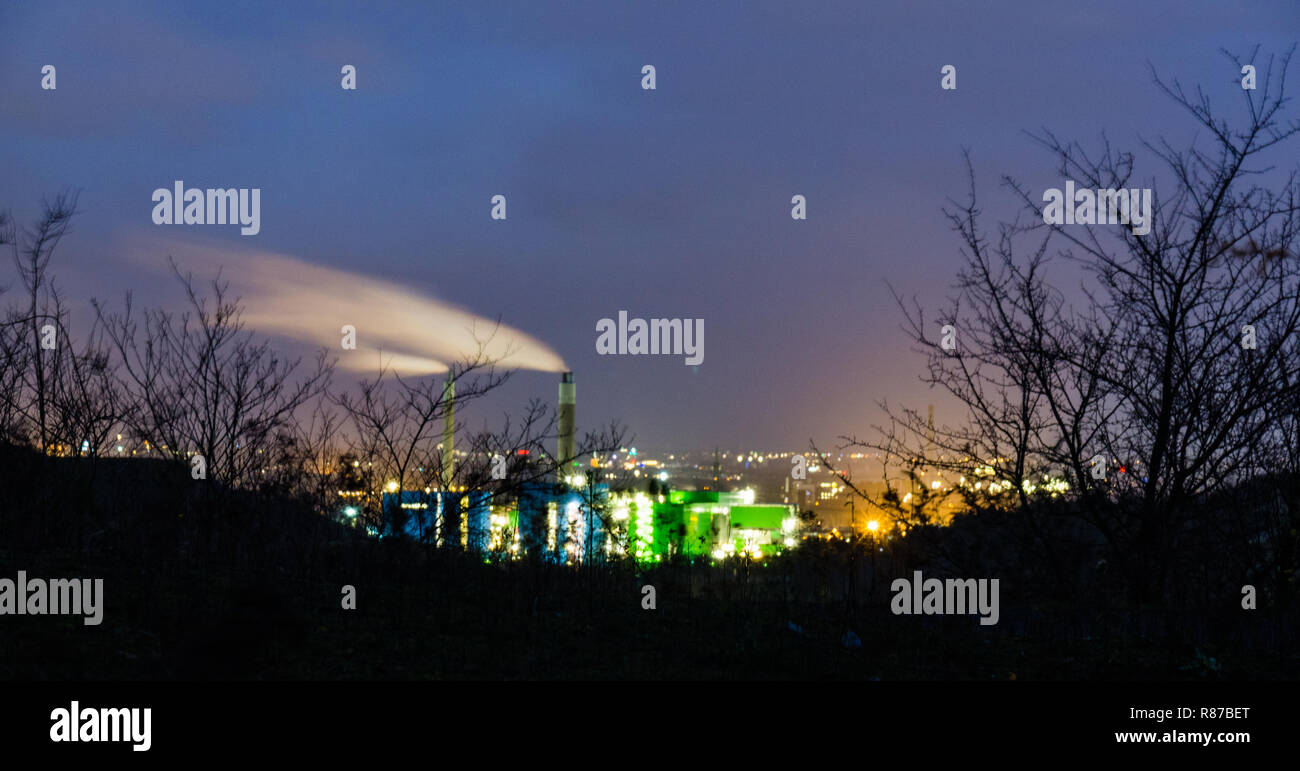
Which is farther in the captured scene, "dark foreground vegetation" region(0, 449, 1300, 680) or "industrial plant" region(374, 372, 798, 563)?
"industrial plant" region(374, 372, 798, 563)

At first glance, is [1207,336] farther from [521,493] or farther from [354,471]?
[354,471]

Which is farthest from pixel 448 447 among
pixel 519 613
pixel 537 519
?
pixel 519 613

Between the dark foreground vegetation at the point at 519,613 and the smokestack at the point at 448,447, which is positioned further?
the smokestack at the point at 448,447

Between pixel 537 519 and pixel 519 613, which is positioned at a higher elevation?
pixel 537 519

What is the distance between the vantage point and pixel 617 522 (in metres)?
12.3

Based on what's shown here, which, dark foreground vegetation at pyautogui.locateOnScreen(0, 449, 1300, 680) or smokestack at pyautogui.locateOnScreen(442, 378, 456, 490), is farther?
smokestack at pyautogui.locateOnScreen(442, 378, 456, 490)

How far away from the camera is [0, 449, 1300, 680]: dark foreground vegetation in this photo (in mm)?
6070

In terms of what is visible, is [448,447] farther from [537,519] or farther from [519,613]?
[519,613]

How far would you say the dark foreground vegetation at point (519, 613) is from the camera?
6.07 meters

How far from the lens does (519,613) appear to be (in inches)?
304

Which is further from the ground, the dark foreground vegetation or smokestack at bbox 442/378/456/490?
smokestack at bbox 442/378/456/490
